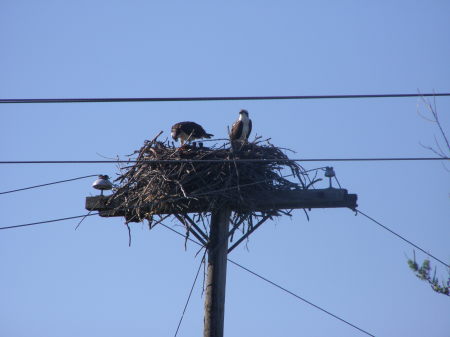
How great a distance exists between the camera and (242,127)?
1636 centimetres

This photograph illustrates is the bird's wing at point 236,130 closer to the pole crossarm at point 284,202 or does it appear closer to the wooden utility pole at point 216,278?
the pole crossarm at point 284,202

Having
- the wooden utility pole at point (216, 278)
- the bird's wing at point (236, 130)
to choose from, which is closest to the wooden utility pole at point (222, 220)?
the wooden utility pole at point (216, 278)

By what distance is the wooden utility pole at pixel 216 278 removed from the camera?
1116cm

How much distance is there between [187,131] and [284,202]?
4.83 m

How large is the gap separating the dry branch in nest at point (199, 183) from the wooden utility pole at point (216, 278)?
16cm

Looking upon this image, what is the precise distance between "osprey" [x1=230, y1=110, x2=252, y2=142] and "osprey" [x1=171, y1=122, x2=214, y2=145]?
52cm

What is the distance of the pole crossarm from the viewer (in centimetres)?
1174

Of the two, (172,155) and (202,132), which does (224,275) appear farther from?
(202,132)

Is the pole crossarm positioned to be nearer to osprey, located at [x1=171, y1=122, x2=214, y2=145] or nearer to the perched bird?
the perched bird

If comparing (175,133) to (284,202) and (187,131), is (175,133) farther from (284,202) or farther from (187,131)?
(284,202)

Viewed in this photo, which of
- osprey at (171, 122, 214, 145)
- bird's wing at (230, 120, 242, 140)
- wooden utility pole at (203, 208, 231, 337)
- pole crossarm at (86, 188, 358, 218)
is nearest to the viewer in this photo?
wooden utility pole at (203, 208, 231, 337)

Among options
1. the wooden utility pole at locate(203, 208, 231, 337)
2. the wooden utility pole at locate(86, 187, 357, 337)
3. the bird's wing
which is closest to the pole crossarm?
the wooden utility pole at locate(86, 187, 357, 337)

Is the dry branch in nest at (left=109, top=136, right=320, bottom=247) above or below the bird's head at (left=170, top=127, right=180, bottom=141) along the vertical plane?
below

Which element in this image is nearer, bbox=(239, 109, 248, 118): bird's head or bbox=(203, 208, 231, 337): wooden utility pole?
bbox=(203, 208, 231, 337): wooden utility pole
